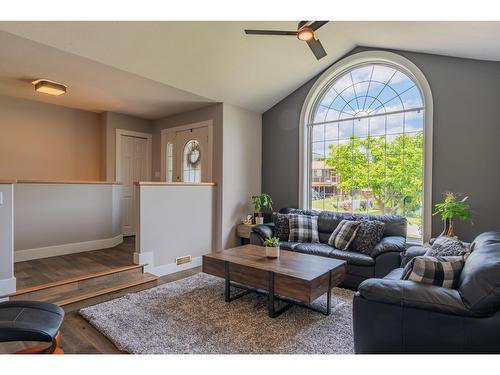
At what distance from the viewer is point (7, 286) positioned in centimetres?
276

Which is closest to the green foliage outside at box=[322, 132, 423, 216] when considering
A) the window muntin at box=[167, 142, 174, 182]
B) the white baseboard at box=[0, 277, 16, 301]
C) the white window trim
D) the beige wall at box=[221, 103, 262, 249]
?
the white window trim

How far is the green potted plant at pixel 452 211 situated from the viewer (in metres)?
3.09

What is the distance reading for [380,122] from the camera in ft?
13.9

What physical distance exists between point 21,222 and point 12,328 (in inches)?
119

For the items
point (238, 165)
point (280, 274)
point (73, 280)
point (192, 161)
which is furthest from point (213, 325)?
point (192, 161)

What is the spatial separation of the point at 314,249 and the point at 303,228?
0.50 m

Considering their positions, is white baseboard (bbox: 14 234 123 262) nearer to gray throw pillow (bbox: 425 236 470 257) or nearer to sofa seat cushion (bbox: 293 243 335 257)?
sofa seat cushion (bbox: 293 243 335 257)

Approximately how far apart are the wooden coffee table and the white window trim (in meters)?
1.73

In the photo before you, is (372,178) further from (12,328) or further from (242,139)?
(12,328)

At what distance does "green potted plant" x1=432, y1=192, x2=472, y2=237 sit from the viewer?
10.1 ft

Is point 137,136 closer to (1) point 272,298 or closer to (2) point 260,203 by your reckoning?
(2) point 260,203

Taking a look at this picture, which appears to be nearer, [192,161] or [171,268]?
[171,268]

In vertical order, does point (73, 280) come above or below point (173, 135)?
below
